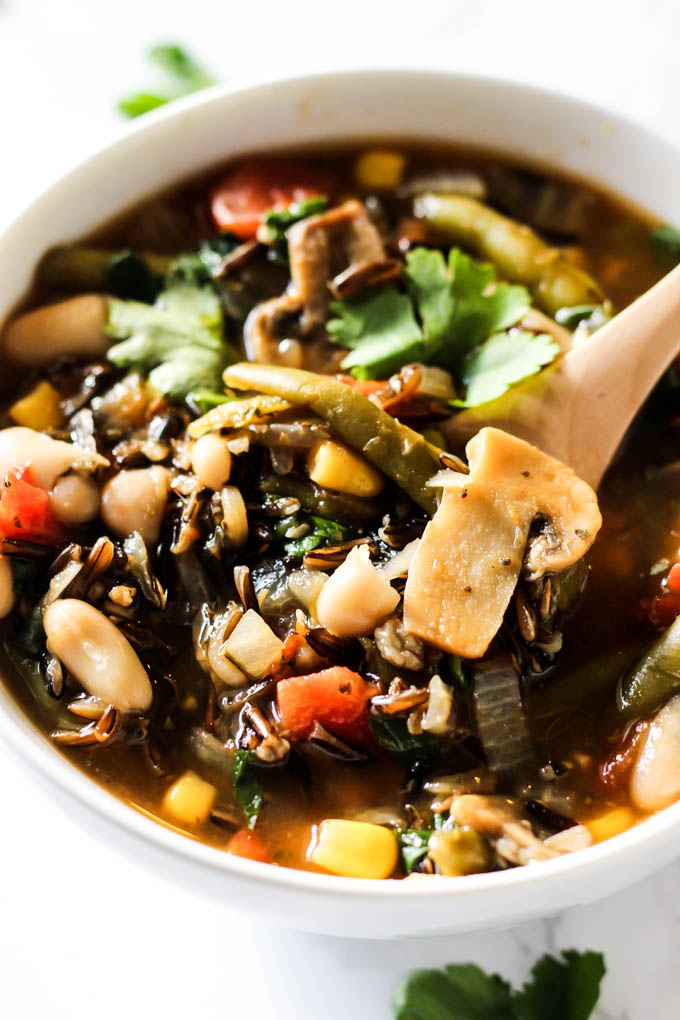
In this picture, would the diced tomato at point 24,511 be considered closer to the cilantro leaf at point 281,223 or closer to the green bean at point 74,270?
the green bean at point 74,270

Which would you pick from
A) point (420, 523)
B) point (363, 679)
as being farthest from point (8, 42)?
point (363, 679)

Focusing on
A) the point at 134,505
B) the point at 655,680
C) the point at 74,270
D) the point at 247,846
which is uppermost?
the point at 74,270

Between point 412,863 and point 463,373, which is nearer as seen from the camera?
point 412,863

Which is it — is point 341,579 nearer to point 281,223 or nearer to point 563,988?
point 563,988

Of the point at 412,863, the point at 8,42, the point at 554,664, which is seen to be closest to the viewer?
the point at 412,863

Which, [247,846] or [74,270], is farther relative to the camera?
[74,270]

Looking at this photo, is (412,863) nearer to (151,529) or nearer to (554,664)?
(554,664)

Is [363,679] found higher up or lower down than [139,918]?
higher up

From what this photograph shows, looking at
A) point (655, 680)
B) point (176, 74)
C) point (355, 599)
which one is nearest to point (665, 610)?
point (655, 680)
